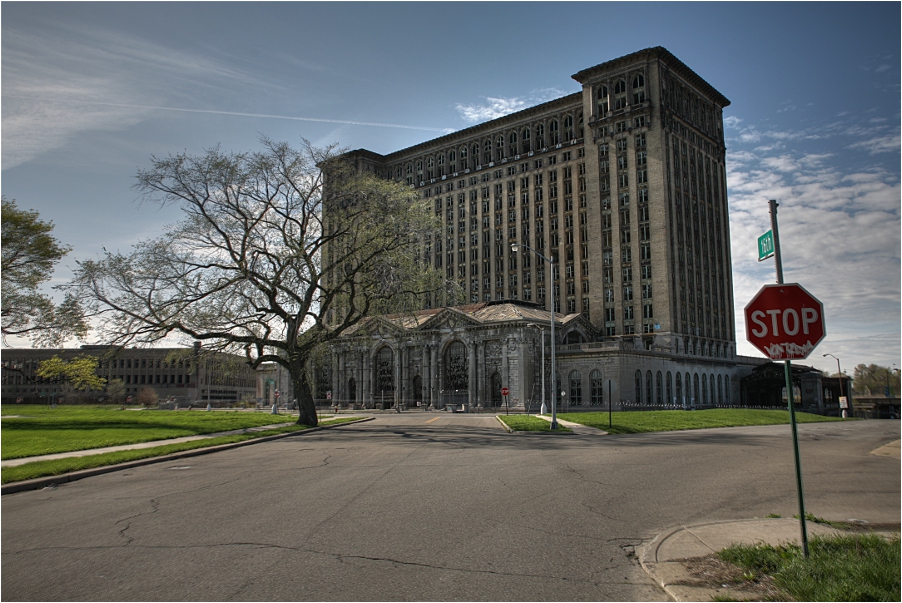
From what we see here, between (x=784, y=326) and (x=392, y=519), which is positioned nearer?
(x=784, y=326)

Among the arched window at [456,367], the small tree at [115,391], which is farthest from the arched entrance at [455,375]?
the small tree at [115,391]

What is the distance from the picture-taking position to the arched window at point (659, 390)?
73.1 metres

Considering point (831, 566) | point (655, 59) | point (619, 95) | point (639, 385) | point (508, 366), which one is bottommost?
point (831, 566)

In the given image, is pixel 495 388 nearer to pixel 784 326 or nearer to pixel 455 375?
pixel 455 375

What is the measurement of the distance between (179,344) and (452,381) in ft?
153

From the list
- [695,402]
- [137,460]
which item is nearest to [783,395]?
[695,402]

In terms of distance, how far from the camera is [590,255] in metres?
88.3

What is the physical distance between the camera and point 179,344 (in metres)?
31.9

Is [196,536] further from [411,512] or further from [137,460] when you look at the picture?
[137,460]

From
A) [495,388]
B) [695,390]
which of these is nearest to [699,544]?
[495,388]

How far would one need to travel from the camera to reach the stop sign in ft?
21.5

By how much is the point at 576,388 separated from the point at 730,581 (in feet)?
216

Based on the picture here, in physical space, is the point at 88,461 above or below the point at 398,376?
below

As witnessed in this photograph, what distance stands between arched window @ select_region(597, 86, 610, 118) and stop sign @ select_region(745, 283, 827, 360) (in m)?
89.6
